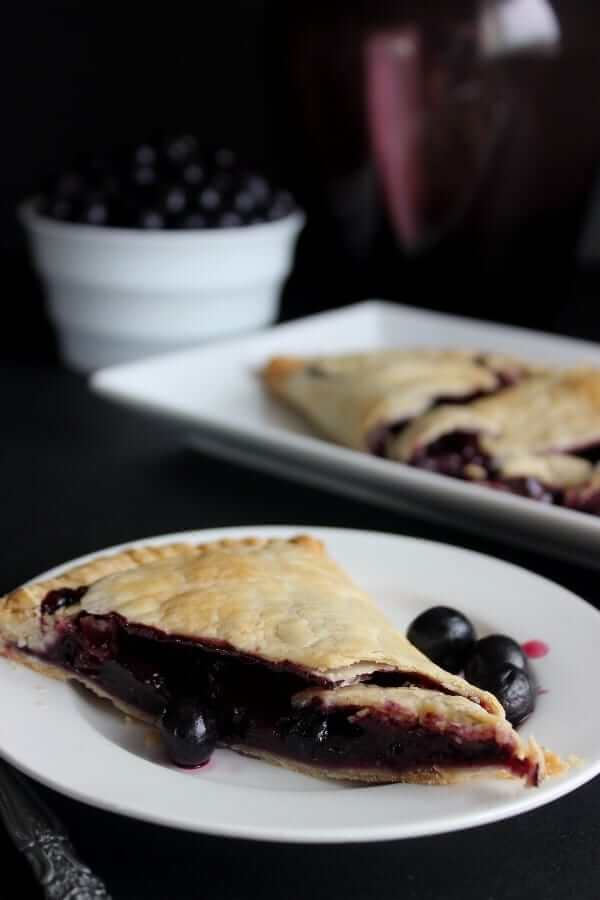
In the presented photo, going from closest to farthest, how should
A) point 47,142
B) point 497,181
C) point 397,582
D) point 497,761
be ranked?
point 497,761 → point 397,582 → point 497,181 → point 47,142

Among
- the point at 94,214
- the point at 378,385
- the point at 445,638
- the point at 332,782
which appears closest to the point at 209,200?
the point at 94,214

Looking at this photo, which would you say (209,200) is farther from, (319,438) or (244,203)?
(319,438)

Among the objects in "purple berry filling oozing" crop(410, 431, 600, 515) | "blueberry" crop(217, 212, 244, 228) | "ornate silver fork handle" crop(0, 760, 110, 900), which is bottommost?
"purple berry filling oozing" crop(410, 431, 600, 515)

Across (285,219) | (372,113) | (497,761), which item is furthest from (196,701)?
(372,113)

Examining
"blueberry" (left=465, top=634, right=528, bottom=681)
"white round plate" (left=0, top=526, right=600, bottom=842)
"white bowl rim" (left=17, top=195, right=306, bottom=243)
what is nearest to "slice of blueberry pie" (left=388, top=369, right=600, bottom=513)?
"white round plate" (left=0, top=526, right=600, bottom=842)

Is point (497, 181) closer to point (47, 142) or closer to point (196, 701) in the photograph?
point (47, 142)

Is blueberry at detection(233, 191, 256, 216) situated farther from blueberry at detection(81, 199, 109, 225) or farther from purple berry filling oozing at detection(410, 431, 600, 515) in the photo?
purple berry filling oozing at detection(410, 431, 600, 515)

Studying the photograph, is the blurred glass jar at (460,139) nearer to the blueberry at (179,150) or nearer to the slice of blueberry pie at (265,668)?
the blueberry at (179,150)
